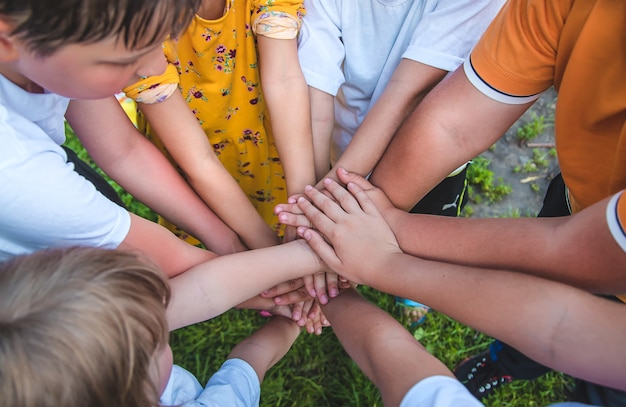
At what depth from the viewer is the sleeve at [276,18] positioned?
1.50m

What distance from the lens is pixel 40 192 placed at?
3.33 ft

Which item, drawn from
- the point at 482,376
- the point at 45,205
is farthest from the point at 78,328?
the point at 482,376

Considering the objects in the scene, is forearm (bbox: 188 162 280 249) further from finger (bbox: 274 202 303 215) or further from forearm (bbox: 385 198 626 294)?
forearm (bbox: 385 198 626 294)

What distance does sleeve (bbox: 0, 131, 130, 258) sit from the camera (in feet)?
3.21

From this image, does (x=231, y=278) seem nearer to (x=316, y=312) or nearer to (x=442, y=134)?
(x=316, y=312)

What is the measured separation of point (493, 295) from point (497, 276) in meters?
0.05

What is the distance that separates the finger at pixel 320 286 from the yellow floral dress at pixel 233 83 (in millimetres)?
A: 542

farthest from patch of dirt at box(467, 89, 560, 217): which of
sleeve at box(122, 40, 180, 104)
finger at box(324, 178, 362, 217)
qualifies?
sleeve at box(122, 40, 180, 104)

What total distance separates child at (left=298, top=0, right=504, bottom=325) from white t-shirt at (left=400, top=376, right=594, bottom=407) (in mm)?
575

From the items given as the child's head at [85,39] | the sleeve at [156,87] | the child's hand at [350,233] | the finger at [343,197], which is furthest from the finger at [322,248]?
the child's head at [85,39]

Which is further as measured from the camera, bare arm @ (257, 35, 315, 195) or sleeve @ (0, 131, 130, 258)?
bare arm @ (257, 35, 315, 195)

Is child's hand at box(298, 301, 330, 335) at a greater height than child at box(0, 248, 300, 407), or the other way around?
child at box(0, 248, 300, 407)

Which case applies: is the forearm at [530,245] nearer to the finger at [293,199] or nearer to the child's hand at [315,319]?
the finger at [293,199]

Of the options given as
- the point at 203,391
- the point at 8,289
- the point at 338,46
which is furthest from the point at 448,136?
the point at 8,289
